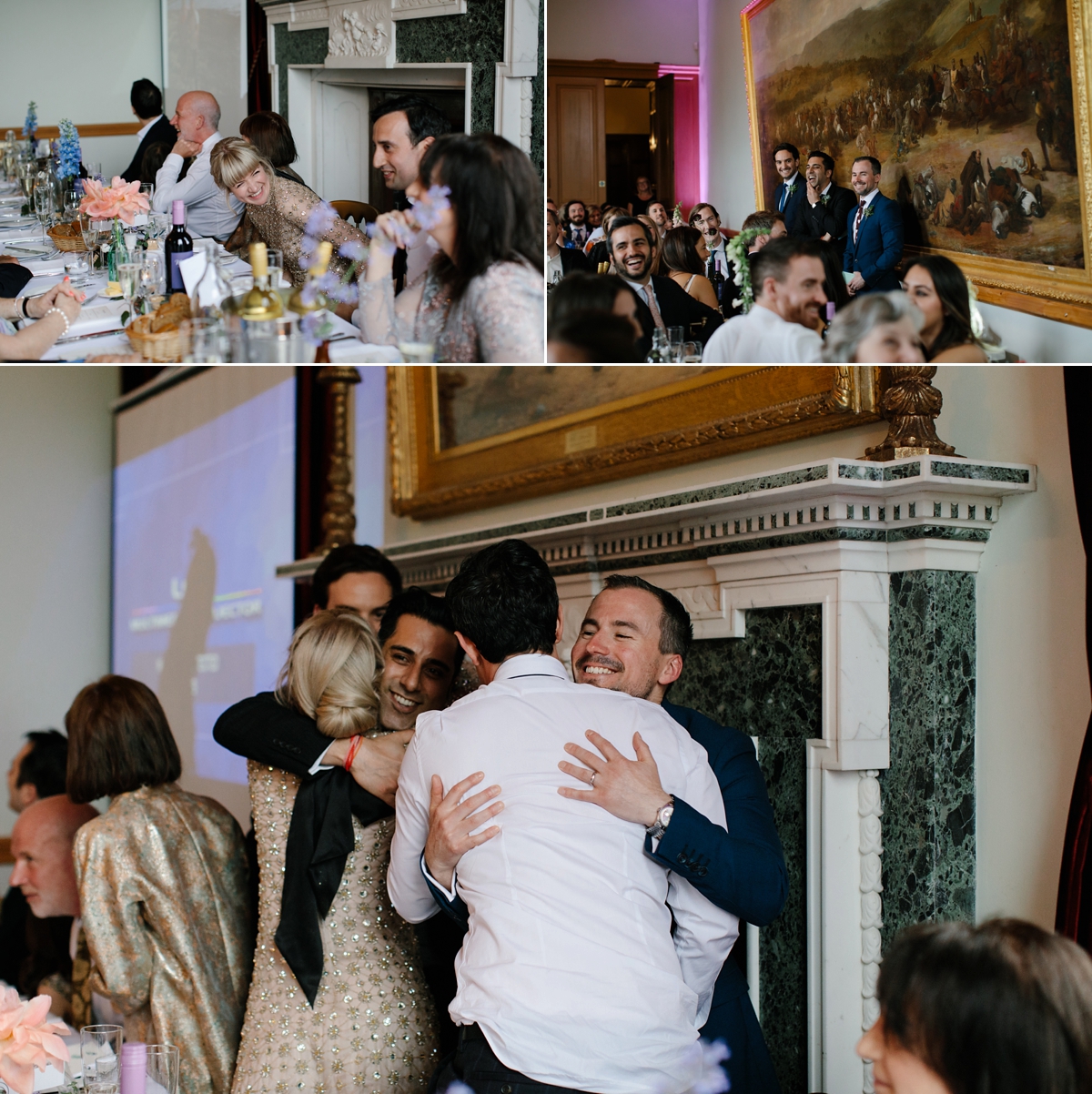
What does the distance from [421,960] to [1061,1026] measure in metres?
1.43

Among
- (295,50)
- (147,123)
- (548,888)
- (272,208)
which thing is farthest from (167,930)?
(147,123)

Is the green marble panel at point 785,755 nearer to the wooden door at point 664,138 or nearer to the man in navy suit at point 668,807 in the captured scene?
Answer: the man in navy suit at point 668,807

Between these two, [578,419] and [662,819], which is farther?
[578,419]

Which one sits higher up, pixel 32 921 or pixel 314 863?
pixel 314 863

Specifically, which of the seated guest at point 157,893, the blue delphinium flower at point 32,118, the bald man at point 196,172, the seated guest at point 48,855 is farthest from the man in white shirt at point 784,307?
the blue delphinium flower at point 32,118

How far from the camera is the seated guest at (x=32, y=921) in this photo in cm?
377

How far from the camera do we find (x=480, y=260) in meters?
2.15

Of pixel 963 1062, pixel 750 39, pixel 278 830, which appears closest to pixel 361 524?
pixel 278 830

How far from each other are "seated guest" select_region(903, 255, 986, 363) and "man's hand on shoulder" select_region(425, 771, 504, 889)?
114 centimetres

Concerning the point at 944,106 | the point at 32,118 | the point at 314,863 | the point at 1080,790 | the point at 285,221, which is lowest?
the point at 314,863

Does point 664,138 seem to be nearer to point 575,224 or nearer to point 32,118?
point 575,224

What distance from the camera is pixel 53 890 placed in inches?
136

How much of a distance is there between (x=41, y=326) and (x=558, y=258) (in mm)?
1298

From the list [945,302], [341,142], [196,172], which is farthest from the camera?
[196,172]
